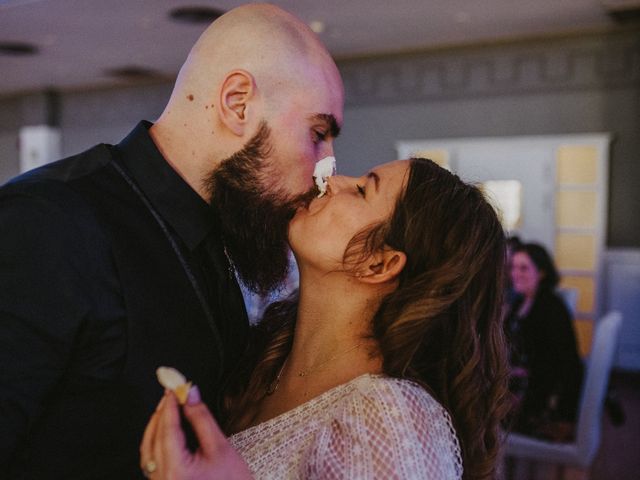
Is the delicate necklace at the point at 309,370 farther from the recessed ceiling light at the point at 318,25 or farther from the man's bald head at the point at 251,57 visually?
the recessed ceiling light at the point at 318,25

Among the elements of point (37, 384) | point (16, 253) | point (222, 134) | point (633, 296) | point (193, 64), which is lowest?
point (633, 296)

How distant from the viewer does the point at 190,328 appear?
124 cm

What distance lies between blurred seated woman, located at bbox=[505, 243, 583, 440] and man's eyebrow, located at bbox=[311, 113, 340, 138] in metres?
1.91

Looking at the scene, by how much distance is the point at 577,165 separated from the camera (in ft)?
22.6

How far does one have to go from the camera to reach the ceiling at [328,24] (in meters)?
6.10

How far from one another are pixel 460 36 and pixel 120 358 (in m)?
6.63

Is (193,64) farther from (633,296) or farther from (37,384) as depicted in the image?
(633,296)

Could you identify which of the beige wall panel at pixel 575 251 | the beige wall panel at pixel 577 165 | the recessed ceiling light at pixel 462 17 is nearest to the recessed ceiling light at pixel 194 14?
the recessed ceiling light at pixel 462 17

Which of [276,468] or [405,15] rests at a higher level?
[405,15]

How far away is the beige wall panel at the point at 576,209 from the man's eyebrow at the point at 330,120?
5908 mm

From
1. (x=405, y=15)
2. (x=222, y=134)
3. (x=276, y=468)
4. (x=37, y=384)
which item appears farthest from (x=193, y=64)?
(x=405, y=15)

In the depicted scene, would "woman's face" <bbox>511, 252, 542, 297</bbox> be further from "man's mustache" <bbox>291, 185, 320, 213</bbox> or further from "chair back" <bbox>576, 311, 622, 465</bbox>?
"man's mustache" <bbox>291, 185, 320, 213</bbox>

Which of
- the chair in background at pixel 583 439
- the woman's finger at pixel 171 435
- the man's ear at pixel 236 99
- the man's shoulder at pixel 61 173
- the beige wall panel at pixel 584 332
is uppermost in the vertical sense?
the man's ear at pixel 236 99

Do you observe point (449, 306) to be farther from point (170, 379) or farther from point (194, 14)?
point (194, 14)
